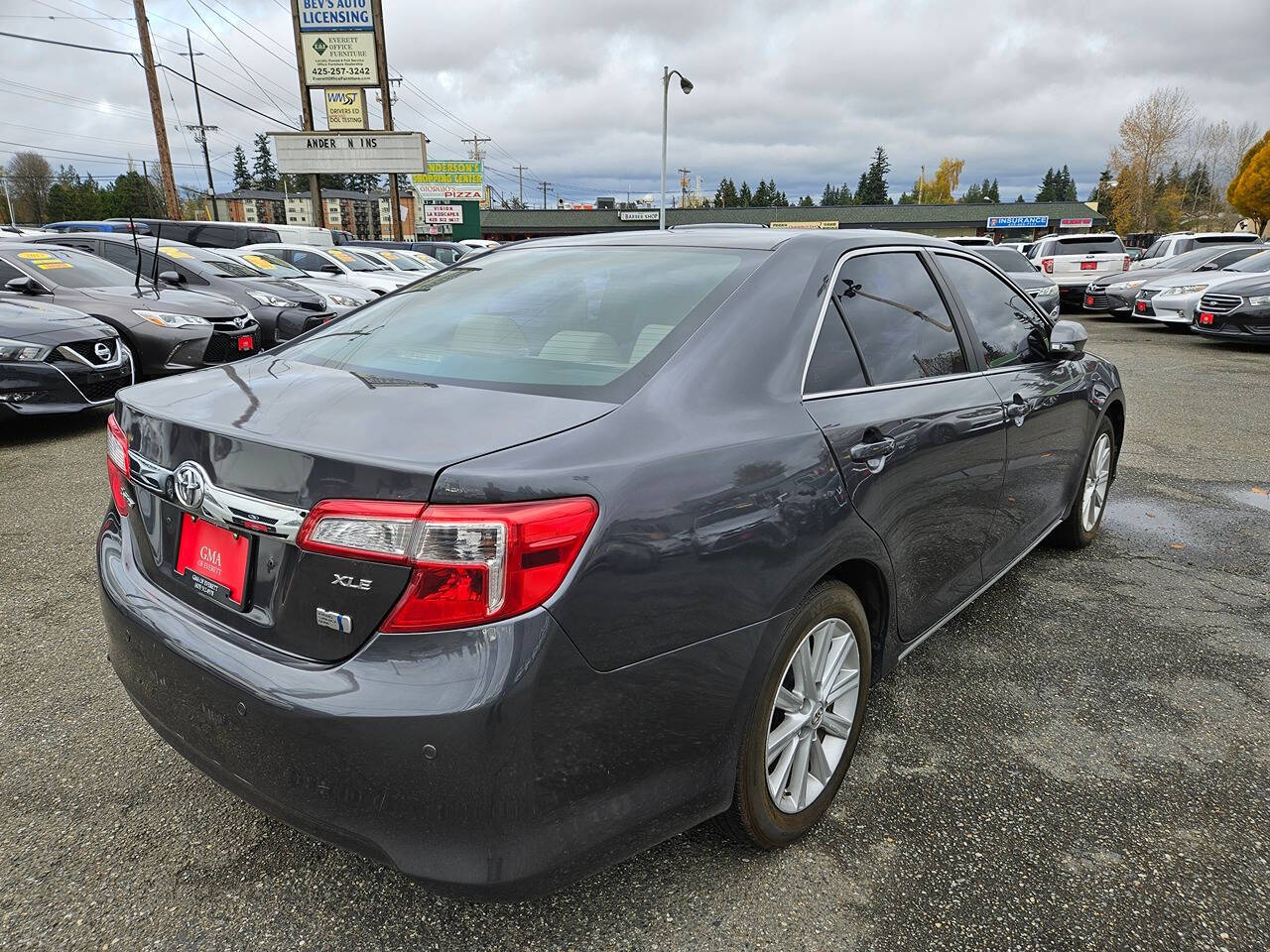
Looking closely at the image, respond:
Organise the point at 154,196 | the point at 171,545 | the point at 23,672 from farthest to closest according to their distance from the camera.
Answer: the point at 154,196, the point at 23,672, the point at 171,545

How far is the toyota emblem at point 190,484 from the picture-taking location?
1.76 metres

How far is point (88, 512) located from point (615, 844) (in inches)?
177

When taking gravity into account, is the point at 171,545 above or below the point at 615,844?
above

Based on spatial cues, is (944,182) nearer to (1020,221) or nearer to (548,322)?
(1020,221)

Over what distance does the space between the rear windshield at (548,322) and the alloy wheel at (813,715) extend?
2.76 feet

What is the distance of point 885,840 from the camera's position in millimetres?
2236

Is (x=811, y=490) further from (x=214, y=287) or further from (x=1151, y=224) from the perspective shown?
(x=1151, y=224)

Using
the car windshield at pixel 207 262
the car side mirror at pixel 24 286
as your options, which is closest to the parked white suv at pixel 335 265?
the car windshield at pixel 207 262

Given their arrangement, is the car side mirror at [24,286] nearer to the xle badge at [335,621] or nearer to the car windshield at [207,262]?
the car windshield at [207,262]

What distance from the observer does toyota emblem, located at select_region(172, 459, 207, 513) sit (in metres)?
1.76

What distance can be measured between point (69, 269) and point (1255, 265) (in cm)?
1678

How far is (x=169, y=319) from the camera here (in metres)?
7.66

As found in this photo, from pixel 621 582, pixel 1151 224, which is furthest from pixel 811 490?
pixel 1151 224

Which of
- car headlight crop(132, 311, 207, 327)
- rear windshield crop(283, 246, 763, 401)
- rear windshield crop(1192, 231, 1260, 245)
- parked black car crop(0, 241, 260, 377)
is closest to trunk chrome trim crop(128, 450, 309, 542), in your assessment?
rear windshield crop(283, 246, 763, 401)
